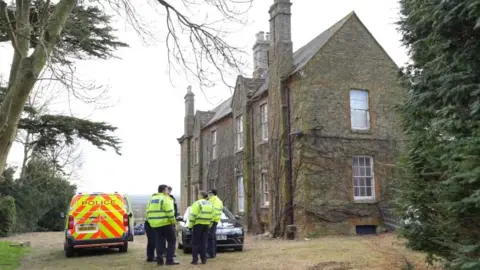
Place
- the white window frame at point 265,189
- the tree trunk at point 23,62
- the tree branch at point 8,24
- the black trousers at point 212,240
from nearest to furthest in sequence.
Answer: the tree branch at point 8,24 < the tree trunk at point 23,62 < the black trousers at point 212,240 < the white window frame at point 265,189

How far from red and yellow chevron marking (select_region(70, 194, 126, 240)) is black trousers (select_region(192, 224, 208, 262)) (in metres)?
3.47

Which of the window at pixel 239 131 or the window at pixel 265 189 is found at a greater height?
the window at pixel 239 131

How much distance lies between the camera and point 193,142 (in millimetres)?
34469

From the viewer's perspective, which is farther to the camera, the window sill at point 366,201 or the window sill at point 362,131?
the window sill at point 362,131

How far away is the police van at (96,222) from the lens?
13.8 metres

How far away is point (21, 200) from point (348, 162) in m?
22.4

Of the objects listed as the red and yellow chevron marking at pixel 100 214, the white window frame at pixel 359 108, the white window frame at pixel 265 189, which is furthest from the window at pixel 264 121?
the red and yellow chevron marking at pixel 100 214

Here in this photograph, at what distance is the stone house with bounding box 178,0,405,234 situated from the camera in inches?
749

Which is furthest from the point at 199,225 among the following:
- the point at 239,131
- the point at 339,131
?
the point at 239,131

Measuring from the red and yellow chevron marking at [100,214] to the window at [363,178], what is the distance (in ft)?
32.5

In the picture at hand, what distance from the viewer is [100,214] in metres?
14.0

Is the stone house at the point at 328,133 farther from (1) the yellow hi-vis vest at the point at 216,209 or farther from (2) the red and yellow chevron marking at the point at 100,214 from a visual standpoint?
(2) the red and yellow chevron marking at the point at 100,214

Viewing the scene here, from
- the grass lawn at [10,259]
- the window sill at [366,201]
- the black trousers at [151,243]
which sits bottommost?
the grass lawn at [10,259]

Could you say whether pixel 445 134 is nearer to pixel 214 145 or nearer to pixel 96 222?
pixel 96 222
